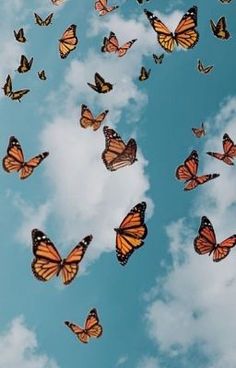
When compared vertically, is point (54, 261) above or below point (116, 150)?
below

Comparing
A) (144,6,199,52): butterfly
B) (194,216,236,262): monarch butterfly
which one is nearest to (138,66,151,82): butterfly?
(144,6,199,52): butterfly

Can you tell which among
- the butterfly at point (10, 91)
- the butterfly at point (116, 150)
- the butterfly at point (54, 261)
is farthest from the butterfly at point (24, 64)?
the butterfly at point (54, 261)

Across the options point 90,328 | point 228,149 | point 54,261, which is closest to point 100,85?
point 228,149

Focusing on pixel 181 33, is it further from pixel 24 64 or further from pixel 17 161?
pixel 17 161

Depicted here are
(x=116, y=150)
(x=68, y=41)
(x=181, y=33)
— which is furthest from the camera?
(x=68, y=41)

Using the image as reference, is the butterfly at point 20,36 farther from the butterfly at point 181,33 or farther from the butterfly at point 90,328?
the butterfly at point 90,328

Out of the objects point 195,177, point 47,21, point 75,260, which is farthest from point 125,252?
point 47,21
